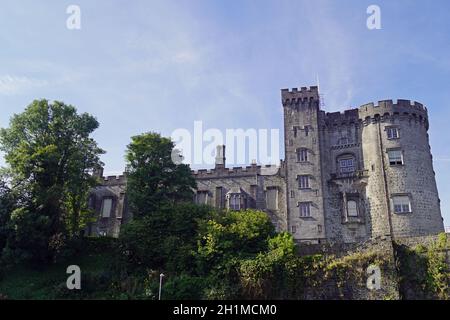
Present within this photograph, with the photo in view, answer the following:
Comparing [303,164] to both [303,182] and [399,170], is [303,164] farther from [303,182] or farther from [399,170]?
[399,170]

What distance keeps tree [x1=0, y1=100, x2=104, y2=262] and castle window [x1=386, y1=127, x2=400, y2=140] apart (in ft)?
93.0

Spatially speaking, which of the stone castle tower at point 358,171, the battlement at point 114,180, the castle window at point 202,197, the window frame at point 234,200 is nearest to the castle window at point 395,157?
the stone castle tower at point 358,171

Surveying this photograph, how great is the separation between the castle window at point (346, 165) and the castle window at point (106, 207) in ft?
88.1

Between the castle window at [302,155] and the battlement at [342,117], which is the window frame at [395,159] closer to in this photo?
the battlement at [342,117]

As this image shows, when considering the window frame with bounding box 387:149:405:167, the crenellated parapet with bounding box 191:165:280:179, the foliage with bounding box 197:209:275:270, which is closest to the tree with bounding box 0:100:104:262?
the foliage with bounding box 197:209:275:270

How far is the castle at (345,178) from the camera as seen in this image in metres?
44.6

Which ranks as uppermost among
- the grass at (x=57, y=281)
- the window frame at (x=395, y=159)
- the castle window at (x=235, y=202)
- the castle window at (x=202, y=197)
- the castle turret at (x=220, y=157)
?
the castle turret at (x=220, y=157)

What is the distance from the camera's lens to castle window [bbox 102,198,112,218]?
55259mm

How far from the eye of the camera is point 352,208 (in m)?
46.2

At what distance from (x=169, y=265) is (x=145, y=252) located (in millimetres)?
2945

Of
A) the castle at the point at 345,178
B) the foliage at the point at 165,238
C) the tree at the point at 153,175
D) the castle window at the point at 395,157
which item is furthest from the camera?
the castle window at the point at 395,157
